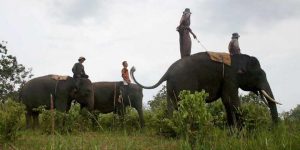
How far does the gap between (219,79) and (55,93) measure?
6769mm

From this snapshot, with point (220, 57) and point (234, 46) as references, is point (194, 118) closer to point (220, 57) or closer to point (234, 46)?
point (220, 57)

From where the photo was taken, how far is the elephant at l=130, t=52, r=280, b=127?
1055cm

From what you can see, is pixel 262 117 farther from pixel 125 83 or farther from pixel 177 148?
pixel 125 83

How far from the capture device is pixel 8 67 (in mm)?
35406

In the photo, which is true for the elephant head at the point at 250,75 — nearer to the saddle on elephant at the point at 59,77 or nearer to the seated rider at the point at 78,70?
the seated rider at the point at 78,70

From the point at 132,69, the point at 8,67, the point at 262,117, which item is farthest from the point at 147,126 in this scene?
the point at 8,67

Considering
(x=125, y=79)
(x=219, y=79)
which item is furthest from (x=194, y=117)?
(x=125, y=79)

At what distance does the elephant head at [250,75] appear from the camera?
10844 millimetres

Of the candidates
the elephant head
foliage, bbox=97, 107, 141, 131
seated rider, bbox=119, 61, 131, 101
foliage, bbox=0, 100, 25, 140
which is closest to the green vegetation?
foliage, bbox=0, 100, 25, 140

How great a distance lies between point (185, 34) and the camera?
1188cm

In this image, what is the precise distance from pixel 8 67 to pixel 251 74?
27.6 m

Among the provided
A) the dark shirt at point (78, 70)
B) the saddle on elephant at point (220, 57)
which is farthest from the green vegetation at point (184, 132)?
the dark shirt at point (78, 70)

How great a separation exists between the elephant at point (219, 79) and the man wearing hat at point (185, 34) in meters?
0.83

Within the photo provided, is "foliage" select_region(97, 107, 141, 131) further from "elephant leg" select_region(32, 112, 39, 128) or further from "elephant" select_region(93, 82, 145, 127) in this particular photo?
"elephant leg" select_region(32, 112, 39, 128)
